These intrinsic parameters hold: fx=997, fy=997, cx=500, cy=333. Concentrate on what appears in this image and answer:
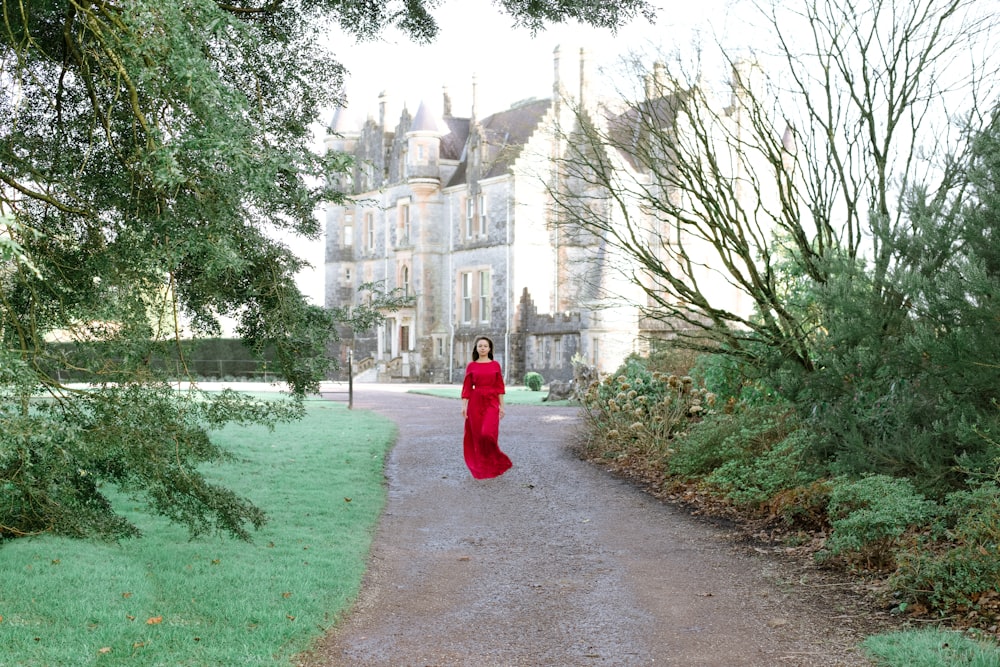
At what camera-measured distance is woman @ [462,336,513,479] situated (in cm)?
1253

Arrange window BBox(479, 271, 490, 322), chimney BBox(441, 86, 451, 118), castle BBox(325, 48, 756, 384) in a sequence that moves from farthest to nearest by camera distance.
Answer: chimney BBox(441, 86, 451, 118) → window BBox(479, 271, 490, 322) → castle BBox(325, 48, 756, 384)

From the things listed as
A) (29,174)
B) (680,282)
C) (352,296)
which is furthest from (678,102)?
(352,296)

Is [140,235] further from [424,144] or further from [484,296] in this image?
[424,144]

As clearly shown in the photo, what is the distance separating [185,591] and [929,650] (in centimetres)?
457

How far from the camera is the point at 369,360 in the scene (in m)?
48.7

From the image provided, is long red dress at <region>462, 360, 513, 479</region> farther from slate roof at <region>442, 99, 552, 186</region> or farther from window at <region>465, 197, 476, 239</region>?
window at <region>465, 197, 476, 239</region>

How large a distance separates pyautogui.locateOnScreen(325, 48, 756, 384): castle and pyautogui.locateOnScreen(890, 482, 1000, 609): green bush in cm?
2730

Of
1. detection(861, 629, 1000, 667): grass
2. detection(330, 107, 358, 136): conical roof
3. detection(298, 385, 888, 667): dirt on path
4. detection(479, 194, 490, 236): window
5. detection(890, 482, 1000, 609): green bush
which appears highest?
detection(330, 107, 358, 136): conical roof

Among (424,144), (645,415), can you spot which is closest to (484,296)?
(424,144)

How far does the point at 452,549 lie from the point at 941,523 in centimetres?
384

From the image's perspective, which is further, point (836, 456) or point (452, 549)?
point (836, 456)

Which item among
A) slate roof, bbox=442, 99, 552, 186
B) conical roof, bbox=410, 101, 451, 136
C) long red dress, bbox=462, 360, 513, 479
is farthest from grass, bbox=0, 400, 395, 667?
conical roof, bbox=410, 101, 451, 136

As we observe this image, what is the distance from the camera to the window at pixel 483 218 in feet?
140

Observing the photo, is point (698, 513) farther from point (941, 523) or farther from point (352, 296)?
point (352, 296)
